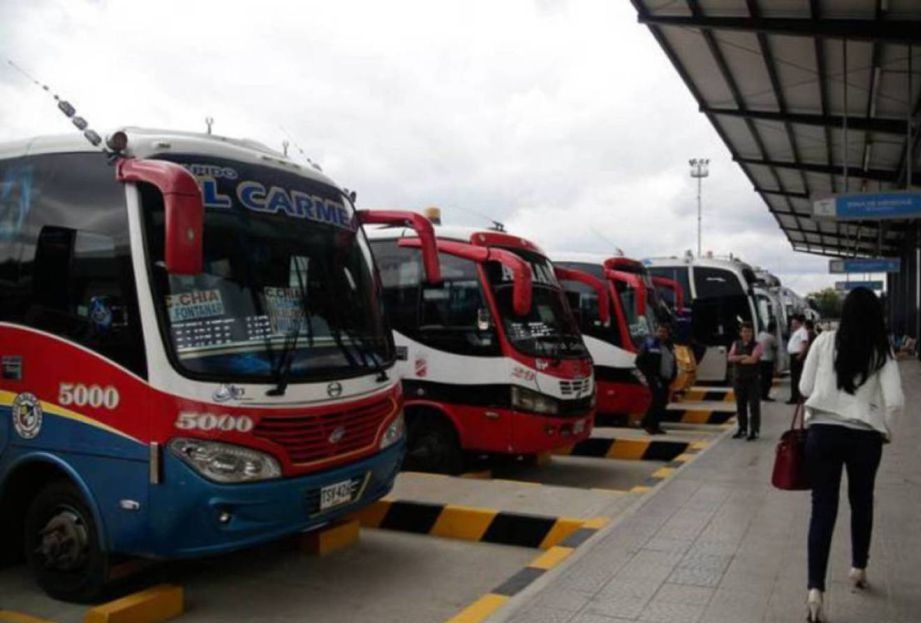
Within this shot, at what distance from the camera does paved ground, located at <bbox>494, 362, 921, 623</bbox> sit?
453 centimetres

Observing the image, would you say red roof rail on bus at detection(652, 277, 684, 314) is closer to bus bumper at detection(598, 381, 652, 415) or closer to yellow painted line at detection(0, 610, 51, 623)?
bus bumper at detection(598, 381, 652, 415)

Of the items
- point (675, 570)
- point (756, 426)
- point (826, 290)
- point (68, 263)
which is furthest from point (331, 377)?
point (826, 290)

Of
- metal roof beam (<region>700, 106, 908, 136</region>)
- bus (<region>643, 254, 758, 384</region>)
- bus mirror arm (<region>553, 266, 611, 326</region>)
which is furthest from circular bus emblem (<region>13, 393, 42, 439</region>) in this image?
metal roof beam (<region>700, 106, 908, 136</region>)

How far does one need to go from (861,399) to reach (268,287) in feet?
11.3

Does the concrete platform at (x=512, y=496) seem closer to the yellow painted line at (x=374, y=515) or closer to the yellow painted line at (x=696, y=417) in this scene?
the yellow painted line at (x=374, y=515)

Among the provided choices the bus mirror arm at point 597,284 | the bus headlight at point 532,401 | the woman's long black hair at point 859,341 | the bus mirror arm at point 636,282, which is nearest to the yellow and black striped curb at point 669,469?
the bus headlight at point 532,401

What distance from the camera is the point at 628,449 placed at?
417 inches

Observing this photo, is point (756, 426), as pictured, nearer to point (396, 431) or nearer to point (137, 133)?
point (396, 431)

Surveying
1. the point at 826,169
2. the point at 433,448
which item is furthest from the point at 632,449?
the point at 826,169

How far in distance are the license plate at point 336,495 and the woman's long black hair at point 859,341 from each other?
9.66 ft

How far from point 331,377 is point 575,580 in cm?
192

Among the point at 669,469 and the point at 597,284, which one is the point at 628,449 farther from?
the point at 597,284

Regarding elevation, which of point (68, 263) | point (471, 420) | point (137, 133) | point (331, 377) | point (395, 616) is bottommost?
point (395, 616)

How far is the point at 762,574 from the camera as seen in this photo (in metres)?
5.18
